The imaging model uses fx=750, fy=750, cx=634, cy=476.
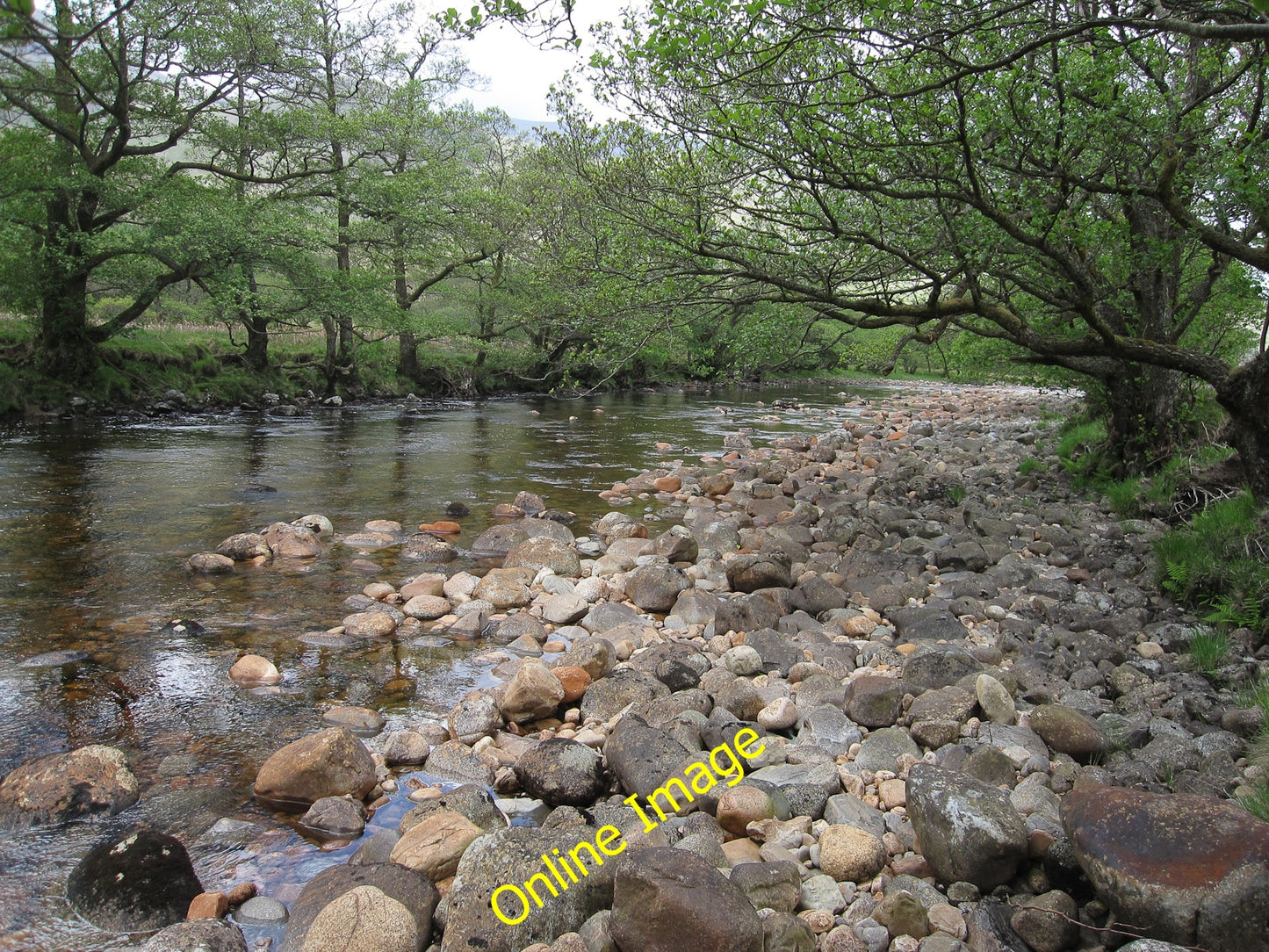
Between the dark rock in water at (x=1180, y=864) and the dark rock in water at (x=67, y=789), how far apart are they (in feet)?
17.0

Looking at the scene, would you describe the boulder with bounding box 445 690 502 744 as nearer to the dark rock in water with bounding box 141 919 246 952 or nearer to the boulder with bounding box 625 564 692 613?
the dark rock in water with bounding box 141 919 246 952

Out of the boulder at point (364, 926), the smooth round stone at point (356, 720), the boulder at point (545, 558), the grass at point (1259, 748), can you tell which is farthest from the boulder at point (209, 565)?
the grass at point (1259, 748)

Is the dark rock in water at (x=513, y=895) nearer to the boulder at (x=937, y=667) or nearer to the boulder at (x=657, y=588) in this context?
the boulder at (x=937, y=667)

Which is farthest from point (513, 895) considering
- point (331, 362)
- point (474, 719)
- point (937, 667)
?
point (331, 362)

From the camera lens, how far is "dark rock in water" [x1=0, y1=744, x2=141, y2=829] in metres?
4.28

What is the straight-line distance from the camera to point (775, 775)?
4641mm

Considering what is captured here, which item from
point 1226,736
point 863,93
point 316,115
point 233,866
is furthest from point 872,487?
point 316,115

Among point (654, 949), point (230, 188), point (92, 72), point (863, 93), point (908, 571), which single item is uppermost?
point (92, 72)

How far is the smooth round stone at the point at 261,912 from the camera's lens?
11.9ft

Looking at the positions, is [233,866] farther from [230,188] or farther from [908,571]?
[230,188]

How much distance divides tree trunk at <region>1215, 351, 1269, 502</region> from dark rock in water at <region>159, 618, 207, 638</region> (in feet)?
32.4

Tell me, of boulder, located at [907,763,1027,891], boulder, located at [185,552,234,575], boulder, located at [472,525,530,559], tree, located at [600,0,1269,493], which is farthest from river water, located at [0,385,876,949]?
tree, located at [600,0,1269,493]

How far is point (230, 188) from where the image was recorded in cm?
2286

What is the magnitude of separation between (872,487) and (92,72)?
21.2 meters
